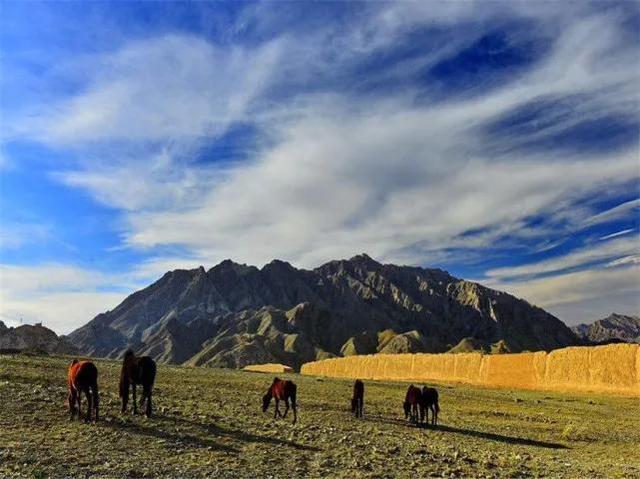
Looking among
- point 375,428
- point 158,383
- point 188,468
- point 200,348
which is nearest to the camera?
point 188,468

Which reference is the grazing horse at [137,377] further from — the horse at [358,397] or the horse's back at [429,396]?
the horse's back at [429,396]

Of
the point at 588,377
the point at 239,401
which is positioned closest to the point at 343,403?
the point at 239,401

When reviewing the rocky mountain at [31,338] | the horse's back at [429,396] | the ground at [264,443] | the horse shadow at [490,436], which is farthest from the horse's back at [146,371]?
the rocky mountain at [31,338]

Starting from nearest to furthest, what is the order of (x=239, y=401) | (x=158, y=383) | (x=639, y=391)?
(x=239, y=401) < (x=158, y=383) < (x=639, y=391)

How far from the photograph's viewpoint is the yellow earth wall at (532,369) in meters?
59.9

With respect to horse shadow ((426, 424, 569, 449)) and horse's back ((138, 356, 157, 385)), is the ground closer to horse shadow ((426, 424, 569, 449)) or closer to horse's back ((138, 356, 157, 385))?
horse shadow ((426, 424, 569, 449))

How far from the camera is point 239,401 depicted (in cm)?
2356

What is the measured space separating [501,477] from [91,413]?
38.7ft

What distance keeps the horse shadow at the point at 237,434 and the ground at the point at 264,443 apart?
0.03 meters

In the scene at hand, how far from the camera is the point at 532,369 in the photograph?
70.0 meters

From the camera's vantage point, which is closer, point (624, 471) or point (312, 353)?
point (624, 471)

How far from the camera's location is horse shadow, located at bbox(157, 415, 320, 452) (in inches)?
Answer: 591

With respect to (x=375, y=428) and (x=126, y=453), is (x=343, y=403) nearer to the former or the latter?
(x=375, y=428)

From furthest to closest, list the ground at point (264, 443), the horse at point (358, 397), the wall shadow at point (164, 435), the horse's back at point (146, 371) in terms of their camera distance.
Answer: the horse at point (358, 397), the horse's back at point (146, 371), the wall shadow at point (164, 435), the ground at point (264, 443)
